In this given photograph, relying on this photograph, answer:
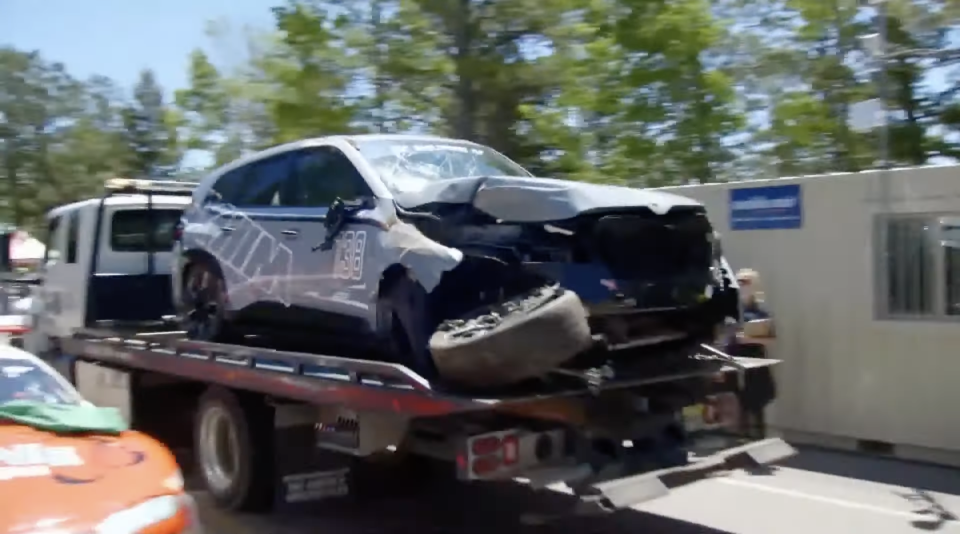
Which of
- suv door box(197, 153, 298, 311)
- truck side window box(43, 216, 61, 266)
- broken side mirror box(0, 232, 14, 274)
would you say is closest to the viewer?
suv door box(197, 153, 298, 311)

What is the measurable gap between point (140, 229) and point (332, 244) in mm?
4563

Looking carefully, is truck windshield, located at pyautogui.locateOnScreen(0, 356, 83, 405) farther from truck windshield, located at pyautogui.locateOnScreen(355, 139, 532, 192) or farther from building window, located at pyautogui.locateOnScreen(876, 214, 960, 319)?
building window, located at pyautogui.locateOnScreen(876, 214, 960, 319)

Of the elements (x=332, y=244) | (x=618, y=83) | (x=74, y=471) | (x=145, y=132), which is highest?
(x=145, y=132)

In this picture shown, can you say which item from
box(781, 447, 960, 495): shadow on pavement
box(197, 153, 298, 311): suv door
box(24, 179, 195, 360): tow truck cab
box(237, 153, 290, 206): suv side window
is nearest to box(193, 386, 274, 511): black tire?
box(197, 153, 298, 311): suv door

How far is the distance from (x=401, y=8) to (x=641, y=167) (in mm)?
5204

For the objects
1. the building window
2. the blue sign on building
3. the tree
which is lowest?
the building window

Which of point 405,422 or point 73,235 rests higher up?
point 73,235

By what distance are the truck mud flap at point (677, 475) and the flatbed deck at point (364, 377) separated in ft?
1.65

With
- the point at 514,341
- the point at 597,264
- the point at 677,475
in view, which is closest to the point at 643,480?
the point at 677,475

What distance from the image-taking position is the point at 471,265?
5918 mm

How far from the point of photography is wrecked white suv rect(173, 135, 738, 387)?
17.7 ft

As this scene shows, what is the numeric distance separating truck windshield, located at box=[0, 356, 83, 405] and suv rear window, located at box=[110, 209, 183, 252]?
408 centimetres

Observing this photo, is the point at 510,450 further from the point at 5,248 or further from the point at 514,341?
the point at 5,248

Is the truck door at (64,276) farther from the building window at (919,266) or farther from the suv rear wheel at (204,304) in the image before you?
the building window at (919,266)
